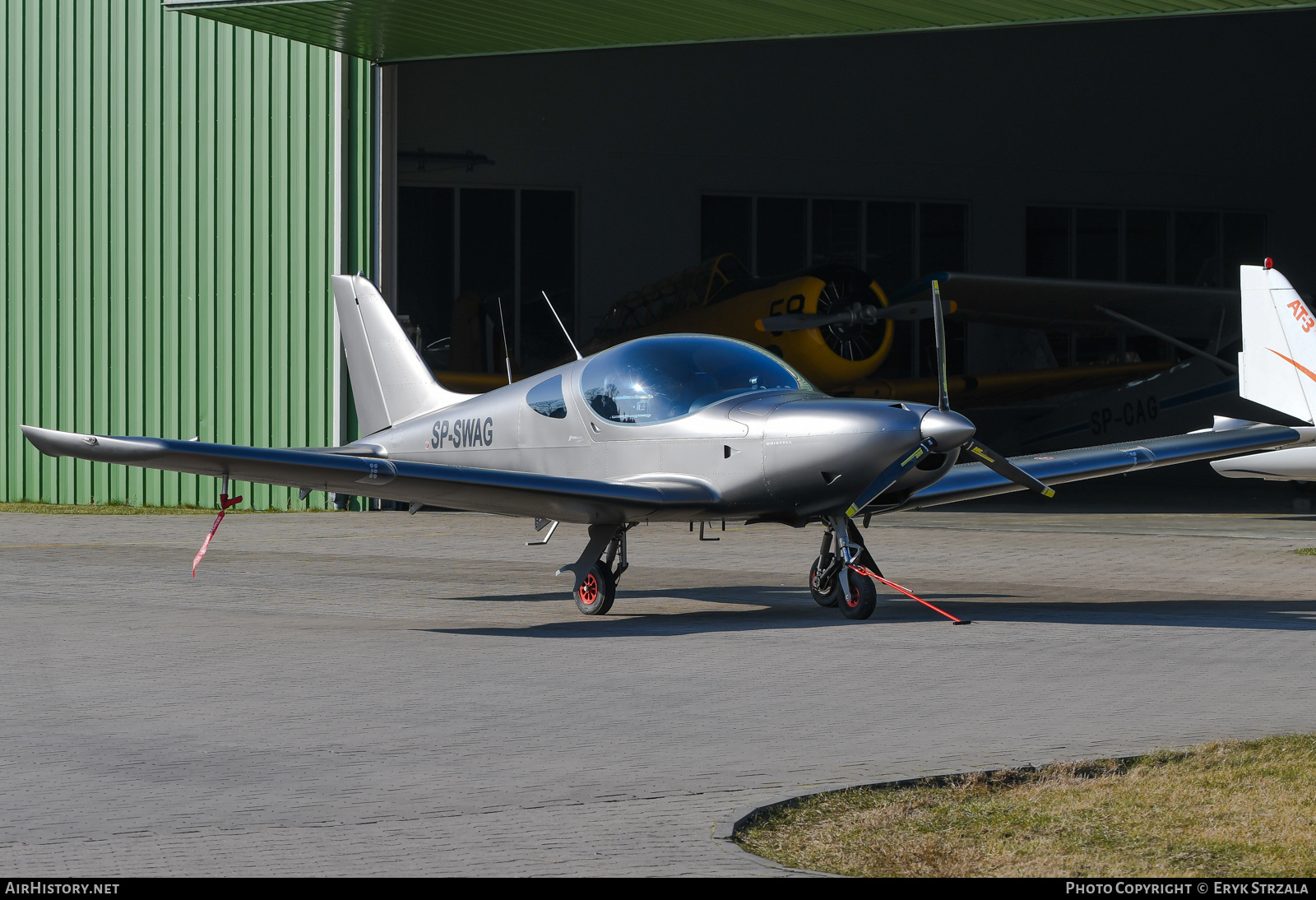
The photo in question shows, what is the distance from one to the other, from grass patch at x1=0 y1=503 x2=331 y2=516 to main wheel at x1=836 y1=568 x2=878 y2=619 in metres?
12.7

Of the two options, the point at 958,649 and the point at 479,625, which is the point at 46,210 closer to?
the point at 479,625

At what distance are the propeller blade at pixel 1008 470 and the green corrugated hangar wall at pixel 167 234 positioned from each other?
12.8 meters

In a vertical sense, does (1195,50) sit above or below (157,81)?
above

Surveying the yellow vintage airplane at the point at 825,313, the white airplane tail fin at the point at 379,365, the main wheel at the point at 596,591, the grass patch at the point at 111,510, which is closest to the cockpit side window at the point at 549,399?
the main wheel at the point at 596,591

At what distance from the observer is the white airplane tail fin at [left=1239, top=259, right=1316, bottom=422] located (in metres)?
14.7

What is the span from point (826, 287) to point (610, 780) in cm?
1845

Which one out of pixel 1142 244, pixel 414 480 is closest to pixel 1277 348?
pixel 414 480

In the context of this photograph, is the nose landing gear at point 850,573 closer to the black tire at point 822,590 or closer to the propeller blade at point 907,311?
the black tire at point 822,590

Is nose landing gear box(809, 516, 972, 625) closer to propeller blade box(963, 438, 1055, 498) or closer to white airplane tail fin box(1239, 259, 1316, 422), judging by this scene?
propeller blade box(963, 438, 1055, 498)

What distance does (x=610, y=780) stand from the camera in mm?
5719

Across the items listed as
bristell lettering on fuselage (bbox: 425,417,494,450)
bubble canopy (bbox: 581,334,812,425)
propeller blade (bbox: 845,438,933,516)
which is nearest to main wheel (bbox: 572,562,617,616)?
bubble canopy (bbox: 581,334,812,425)

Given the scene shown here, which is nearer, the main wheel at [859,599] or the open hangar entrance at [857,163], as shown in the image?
the main wheel at [859,599]

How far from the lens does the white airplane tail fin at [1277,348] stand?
579 inches
